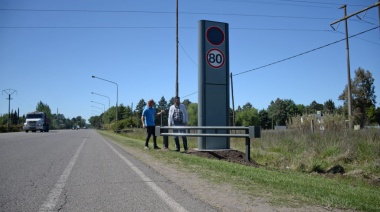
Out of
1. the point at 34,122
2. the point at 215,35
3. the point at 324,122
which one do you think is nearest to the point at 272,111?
the point at 34,122

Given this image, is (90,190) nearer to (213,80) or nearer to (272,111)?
(213,80)

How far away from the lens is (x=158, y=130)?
12266mm

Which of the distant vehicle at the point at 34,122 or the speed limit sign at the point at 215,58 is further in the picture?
the distant vehicle at the point at 34,122

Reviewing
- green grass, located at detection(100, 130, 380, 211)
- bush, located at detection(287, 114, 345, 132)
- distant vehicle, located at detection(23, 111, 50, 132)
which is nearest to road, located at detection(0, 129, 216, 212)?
green grass, located at detection(100, 130, 380, 211)


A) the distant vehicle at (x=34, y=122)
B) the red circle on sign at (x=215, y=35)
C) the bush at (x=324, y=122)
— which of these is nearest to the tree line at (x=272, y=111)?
the distant vehicle at (x=34, y=122)

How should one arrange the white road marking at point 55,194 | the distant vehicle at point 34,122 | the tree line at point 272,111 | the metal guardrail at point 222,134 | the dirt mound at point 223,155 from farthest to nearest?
1. the tree line at point 272,111
2. the distant vehicle at point 34,122
3. the dirt mound at point 223,155
4. the metal guardrail at point 222,134
5. the white road marking at point 55,194

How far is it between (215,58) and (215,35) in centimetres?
89

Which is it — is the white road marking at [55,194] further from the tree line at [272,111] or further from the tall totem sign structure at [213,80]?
the tree line at [272,111]

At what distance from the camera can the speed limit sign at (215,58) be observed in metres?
11.5

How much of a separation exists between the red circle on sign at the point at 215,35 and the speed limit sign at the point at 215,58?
0.31 m

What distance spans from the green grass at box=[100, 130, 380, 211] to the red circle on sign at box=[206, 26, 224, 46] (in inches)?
172

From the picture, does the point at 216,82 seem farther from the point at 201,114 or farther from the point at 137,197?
the point at 137,197

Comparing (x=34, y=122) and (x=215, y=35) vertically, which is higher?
(x=215, y=35)

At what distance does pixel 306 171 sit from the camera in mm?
9461
